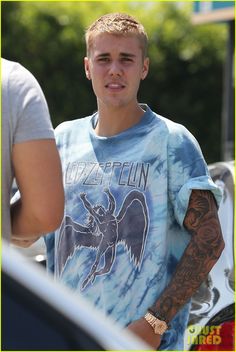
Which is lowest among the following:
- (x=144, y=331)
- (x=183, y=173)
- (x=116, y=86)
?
(x=144, y=331)

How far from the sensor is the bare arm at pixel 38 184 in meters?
2.36

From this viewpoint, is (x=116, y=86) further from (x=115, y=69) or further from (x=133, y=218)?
(x=133, y=218)

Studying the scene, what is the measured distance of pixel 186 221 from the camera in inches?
117

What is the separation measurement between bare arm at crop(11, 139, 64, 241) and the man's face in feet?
2.46

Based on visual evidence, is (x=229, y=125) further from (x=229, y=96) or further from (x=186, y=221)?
(x=186, y=221)

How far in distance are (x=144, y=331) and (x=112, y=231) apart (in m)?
0.35

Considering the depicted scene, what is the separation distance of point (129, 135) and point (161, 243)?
15.9 inches

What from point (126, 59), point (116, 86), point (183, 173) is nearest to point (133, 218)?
point (183, 173)

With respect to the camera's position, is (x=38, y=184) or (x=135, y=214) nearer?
(x=38, y=184)

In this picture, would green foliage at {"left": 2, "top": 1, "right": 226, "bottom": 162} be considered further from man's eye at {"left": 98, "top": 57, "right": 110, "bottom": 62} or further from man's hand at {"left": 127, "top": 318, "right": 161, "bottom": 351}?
man's hand at {"left": 127, "top": 318, "right": 161, "bottom": 351}

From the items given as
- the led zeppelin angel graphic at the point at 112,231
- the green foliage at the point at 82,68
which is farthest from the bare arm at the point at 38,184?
the green foliage at the point at 82,68

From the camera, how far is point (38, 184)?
238cm

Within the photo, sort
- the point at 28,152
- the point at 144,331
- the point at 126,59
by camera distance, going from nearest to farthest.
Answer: the point at 28,152
the point at 144,331
the point at 126,59

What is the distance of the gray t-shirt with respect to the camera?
2.37 metres
